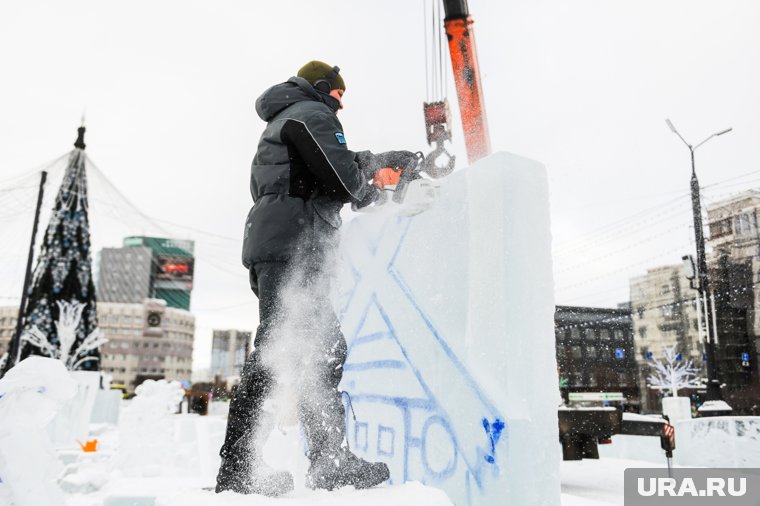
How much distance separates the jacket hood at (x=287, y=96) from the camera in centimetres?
192

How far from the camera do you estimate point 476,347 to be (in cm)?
184

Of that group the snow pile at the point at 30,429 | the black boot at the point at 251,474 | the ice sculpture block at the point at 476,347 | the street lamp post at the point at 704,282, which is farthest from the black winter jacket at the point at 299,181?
the street lamp post at the point at 704,282

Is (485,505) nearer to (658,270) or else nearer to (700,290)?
(700,290)

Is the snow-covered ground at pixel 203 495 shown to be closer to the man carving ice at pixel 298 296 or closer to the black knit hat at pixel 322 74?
the man carving ice at pixel 298 296

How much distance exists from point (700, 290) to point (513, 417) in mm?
13501

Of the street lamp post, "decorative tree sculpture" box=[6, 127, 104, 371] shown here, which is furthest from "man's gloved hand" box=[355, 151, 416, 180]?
"decorative tree sculpture" box=[6, 127, 104, 371]

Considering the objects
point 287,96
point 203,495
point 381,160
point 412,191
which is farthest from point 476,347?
point 287,96

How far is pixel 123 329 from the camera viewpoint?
296 ft

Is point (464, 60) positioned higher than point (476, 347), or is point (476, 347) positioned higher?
point (464, 60)

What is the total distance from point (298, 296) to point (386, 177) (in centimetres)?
72

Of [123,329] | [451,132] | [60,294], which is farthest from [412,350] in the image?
[123,329]

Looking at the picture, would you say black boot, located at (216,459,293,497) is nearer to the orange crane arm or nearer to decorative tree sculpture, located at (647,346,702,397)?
the orange crane arm

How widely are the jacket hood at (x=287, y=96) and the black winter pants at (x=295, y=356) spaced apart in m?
0.60

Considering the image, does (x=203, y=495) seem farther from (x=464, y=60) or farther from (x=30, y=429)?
(x=464, y=60)
